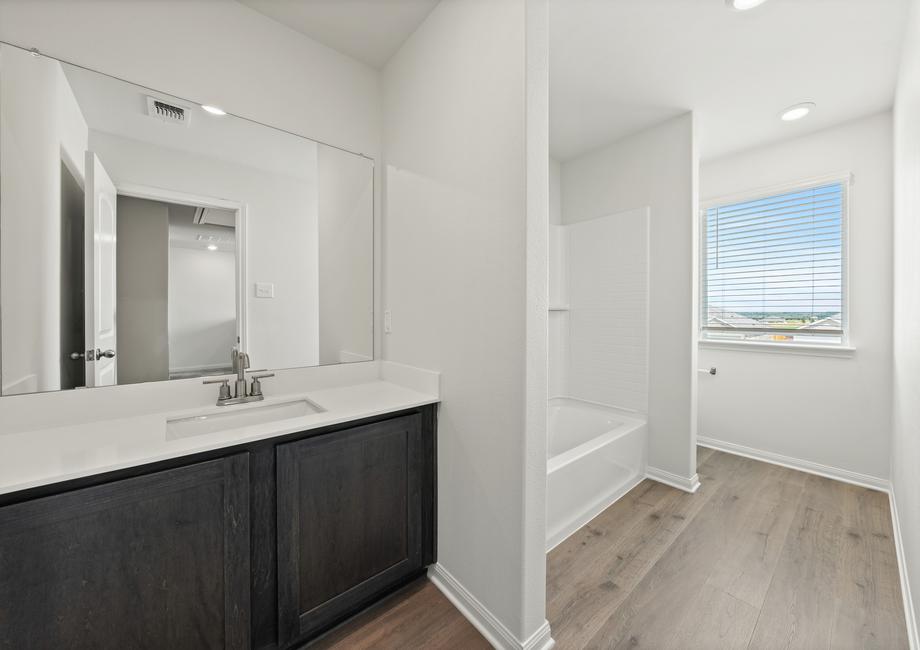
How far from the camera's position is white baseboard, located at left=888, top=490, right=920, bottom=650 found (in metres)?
1.33

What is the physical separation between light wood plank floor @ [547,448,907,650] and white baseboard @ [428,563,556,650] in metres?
0.11

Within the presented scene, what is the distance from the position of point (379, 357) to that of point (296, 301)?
0.54 meters

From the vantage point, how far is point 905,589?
1571mm

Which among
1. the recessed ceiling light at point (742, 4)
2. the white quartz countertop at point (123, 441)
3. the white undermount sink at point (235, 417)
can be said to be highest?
the recessed ceiling light at point (742, 4)

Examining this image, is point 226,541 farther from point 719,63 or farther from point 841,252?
point 841,252

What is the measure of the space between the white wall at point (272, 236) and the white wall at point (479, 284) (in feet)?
1.64

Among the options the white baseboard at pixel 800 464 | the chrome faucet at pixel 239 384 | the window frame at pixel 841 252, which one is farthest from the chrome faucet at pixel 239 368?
the white baseboard at pixel 800 464

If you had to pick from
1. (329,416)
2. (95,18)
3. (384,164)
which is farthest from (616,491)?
(95,18)

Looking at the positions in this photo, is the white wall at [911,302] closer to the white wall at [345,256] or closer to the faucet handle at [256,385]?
the white wall at [345,256]

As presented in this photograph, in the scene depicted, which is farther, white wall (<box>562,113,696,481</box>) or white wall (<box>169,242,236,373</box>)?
white wall (<box>562,113,696,481</box>)

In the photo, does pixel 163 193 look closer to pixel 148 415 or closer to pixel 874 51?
pixel 148 415

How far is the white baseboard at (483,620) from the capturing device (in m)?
1.29

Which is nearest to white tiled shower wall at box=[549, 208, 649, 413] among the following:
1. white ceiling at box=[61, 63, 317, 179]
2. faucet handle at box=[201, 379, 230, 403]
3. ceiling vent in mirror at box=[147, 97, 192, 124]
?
white ceiling at box=[61, 63, 317, 179]

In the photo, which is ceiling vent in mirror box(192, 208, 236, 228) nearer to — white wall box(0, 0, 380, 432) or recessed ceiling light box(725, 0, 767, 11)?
white wall box(0, 0, 380, 432)
